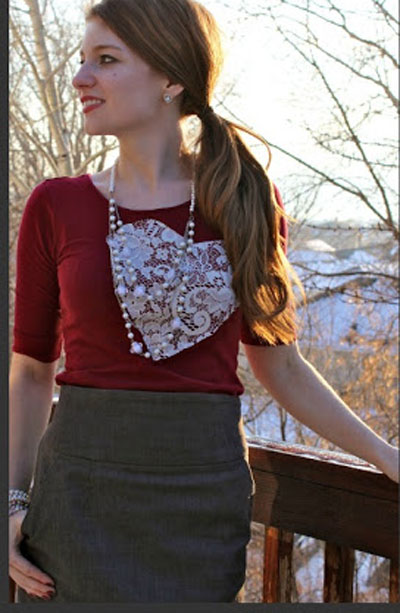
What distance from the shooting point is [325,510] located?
1545 millimetres

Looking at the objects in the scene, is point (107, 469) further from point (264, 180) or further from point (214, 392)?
point (264, 180)

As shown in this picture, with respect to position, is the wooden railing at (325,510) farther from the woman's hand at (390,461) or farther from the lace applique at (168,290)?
the lace applique at (168,290)

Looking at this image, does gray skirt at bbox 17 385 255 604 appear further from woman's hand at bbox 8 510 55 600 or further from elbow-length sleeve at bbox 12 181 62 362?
elbow-length sleeve at bbox 12 181 62 362

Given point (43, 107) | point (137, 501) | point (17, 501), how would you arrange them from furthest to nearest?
point (43, 107), point (17, 501), point (137, 501)

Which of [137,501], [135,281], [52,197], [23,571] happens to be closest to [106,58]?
[52,197]

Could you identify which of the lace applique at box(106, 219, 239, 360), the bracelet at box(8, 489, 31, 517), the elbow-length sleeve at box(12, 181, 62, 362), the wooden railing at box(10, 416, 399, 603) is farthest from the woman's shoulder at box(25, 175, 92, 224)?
the wooden railing at box(10, 416, 399, 603)

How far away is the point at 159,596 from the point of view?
1.35 meters

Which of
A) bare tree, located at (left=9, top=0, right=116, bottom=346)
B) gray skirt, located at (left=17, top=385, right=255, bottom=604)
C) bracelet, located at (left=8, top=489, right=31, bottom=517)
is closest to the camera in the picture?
gray skirt, located at (left=17, top=385, right=255, bottom=604)

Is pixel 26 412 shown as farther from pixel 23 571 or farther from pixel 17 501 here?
pixel 23 571

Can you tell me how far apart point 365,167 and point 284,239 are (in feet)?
14.5

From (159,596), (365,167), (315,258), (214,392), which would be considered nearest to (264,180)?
(214,392)

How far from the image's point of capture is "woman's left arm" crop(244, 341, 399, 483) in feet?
4.72

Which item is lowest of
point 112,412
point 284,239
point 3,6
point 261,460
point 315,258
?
point 261,460

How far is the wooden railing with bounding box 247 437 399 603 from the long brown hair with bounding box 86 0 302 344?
25cm
